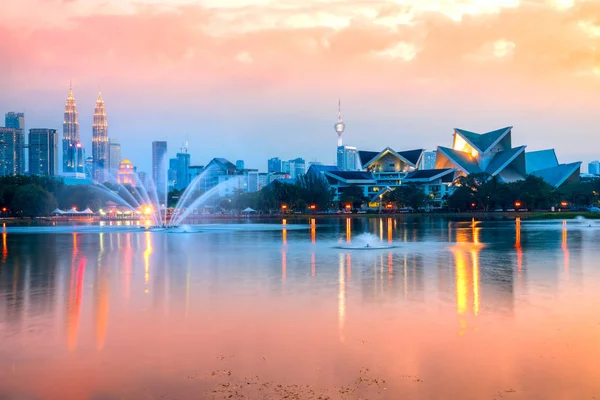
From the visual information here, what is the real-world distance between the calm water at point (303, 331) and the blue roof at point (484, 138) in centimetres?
12574

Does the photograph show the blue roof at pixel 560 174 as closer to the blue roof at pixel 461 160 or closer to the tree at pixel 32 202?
the blue roof at pixel 461 160

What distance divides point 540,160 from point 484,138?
1070 inches

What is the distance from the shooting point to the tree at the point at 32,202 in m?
91.0

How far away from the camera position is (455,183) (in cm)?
13675

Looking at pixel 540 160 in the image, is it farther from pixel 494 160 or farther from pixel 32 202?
pixel 32 202

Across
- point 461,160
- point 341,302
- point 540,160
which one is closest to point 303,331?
point 341,302

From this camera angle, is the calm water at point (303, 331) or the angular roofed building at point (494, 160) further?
the angular roofed building at point (494, 160)

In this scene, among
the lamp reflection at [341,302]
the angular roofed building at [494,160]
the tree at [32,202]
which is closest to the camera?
the lamp reflection at [341,302]

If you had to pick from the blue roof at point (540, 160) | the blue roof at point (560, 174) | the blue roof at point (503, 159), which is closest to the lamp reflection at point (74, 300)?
the blue roof at point (503, 159)

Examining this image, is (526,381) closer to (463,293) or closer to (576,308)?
(576,308)

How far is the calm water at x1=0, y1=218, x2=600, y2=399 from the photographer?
869cm

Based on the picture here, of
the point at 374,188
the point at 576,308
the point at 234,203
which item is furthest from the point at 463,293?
the point at 374,188

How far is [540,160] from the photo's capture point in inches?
6457

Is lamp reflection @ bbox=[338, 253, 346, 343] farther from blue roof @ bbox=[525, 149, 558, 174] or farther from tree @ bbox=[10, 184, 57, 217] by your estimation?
blue roof @ bbox=[525, 149, 558, 174]
